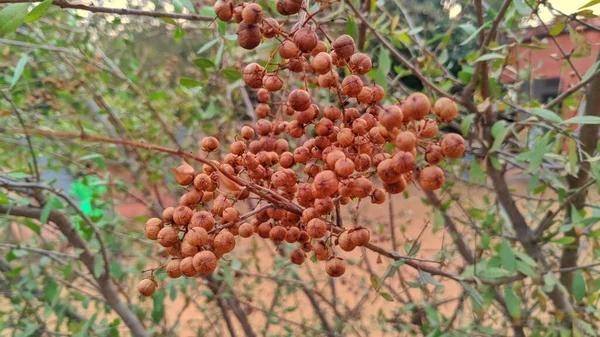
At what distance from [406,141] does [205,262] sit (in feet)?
0.49

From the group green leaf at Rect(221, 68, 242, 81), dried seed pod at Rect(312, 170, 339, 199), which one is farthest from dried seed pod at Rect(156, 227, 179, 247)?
green leaf at Rect(221, 68, 242, 81)

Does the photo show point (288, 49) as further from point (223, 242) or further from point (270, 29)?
point (223, 242)

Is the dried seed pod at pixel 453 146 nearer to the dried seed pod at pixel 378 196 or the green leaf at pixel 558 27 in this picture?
the dried seed pod at pixel 378 196

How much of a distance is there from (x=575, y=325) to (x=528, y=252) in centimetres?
14

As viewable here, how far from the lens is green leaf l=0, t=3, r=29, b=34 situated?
36cm

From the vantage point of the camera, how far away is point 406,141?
273 mm

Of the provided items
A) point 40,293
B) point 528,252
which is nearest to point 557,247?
point 528,252

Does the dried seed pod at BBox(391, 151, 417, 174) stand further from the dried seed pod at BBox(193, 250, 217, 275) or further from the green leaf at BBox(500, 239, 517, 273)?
the green leaf at BBox(500, 239, 517, 273)

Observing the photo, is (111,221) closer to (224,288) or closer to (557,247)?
(224,288)

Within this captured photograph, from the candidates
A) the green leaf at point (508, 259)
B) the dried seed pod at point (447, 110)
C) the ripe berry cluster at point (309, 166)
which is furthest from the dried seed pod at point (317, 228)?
the green leaf at point (508, 259)

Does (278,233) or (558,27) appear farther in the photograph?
(558,27)

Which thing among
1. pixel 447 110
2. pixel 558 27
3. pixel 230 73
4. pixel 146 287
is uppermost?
A: pixel 558 27

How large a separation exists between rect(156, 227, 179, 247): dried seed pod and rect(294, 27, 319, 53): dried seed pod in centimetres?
15

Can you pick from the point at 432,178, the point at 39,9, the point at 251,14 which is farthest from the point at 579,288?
the point at 39,9
